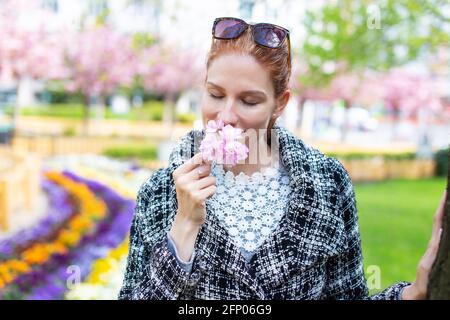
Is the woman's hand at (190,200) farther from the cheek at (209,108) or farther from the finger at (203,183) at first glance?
the cheek at (209,108)

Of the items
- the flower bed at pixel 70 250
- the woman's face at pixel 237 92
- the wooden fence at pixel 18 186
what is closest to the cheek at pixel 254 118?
the woman's face at pixel 237 92

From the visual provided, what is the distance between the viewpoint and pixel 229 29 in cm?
159

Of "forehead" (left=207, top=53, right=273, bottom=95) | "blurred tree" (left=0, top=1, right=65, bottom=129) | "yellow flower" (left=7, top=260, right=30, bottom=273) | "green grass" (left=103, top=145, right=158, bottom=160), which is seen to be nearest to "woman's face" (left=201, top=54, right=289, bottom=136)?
"forehead" (left=207, top=53, right=273, bottom=95)

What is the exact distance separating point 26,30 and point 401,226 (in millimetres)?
9655

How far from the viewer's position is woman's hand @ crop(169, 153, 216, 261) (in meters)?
1.44

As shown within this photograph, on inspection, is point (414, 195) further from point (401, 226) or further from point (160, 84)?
point (160, 84)

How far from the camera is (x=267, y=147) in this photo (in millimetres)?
1746

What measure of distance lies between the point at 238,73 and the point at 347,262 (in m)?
0.59

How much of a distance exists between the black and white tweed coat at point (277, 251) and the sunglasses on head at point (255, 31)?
30 centimetres

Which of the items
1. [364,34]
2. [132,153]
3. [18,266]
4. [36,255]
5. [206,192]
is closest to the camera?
[206,192]

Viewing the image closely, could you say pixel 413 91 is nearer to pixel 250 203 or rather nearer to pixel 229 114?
pixel 250 203

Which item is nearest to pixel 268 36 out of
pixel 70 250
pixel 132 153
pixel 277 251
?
pixel 277 251

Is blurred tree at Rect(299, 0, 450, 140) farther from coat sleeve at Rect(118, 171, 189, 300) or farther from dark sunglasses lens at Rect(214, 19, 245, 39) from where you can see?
coat sleeve at Rect(118, 171, 189, 300)

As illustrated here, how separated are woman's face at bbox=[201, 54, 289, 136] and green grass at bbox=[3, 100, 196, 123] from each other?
24027 millimetres
